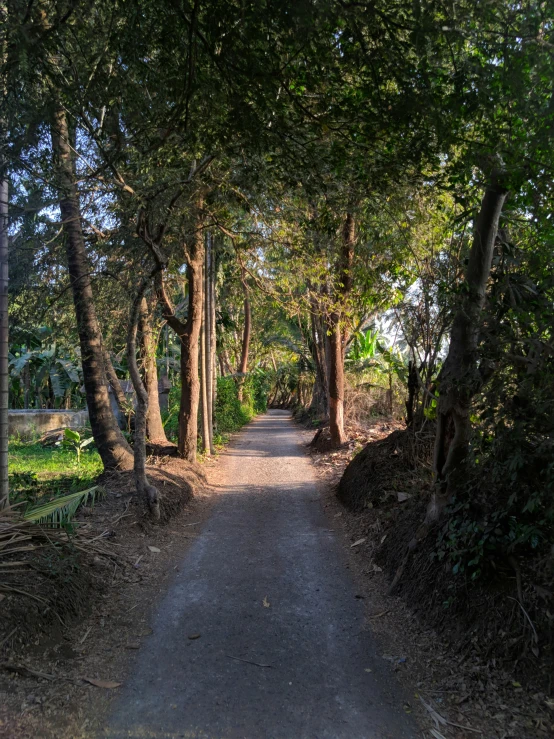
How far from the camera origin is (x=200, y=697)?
3783 mm

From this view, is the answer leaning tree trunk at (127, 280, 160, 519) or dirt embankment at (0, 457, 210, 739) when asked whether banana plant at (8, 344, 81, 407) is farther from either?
dirt embankment at (0, 457, 210, 739)

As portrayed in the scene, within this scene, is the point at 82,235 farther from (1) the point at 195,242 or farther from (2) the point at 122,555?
(2) the point at 122,555

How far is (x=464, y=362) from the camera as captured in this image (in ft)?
17.6

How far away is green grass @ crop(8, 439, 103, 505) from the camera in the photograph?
32.5ft

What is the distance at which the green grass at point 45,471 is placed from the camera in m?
9.91

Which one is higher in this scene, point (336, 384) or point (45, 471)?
point (336, 384)

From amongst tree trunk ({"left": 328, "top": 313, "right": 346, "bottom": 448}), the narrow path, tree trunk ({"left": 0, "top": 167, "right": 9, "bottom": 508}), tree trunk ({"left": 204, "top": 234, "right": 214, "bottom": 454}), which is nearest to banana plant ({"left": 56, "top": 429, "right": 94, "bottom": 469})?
tree trunk ({"left": 204, "top": 234, "right": 214, "bottom": 454})

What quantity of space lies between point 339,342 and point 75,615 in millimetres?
10825

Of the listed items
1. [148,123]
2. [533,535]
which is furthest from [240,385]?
[533,535]

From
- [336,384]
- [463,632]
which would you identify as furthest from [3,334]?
[336,384]

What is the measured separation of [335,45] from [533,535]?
4.55m

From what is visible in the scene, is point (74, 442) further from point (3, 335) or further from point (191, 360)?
point (3, 335)

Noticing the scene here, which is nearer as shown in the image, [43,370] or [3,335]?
[3,335]

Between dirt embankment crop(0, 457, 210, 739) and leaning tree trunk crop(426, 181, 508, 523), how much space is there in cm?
322
